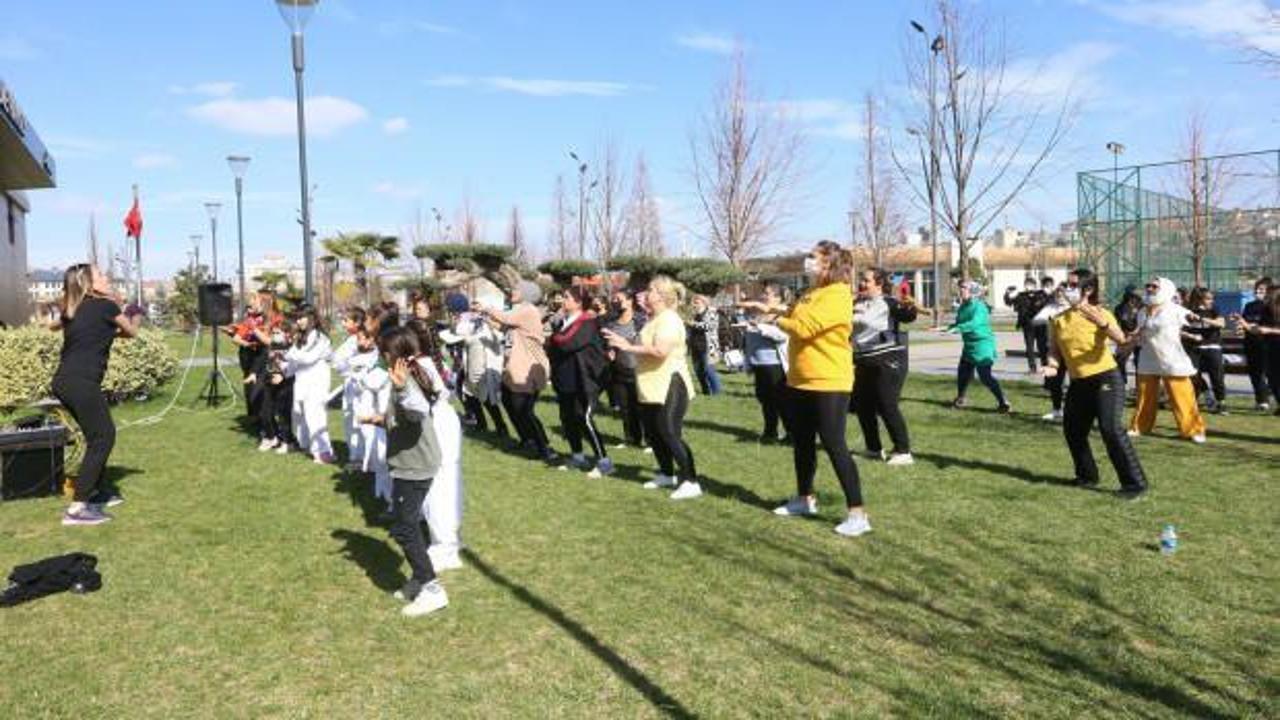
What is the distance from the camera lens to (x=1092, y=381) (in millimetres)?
7277

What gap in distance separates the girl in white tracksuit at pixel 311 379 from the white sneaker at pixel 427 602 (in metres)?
5.17

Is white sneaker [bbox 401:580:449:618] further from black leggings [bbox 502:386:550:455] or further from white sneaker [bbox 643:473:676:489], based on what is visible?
black leggings [bbox 502:386:550:455]

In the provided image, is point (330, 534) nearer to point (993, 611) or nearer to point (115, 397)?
point (993, 611)

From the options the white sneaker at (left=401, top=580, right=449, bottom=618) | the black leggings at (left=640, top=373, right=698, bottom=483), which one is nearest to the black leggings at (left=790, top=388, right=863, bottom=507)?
the black leggings at (left=640, top=373, right=698, bottom=483)

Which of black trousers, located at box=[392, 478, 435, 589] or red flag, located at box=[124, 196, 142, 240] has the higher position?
red flag, located at box=[124, 196, 142, 240]

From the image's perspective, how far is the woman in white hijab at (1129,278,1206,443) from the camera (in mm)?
9398

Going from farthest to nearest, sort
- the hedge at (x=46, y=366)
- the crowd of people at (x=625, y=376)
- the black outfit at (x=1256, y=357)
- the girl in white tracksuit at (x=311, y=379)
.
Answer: the hedge at (x=46, y=366), the black outfit at (x=1256, y=357), the girl in white tracksuit at (x=311, y=379), the crowd of people at (x=625, y=376)

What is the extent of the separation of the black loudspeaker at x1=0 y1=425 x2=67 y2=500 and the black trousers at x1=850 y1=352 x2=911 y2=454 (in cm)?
717

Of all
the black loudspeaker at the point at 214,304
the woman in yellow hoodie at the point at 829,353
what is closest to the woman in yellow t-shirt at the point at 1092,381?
the woman in yellow hoodie at the point at 829,353

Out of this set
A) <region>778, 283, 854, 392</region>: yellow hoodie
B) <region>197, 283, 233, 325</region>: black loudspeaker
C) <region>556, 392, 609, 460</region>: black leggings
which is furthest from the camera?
<region>197, 283, 233, 325</region>: black loudspeaker

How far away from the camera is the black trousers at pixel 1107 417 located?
713cm

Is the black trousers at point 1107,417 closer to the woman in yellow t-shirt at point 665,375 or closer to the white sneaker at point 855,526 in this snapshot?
the white sneaker at point 855,526

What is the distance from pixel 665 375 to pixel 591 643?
329 centimetres

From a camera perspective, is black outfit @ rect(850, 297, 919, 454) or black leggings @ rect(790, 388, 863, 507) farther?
black outfit @ rect(850, 297, 919, 454)
